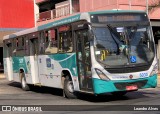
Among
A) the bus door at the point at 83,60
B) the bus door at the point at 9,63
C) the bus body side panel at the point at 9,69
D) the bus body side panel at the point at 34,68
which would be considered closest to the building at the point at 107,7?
the bus door at the point at 9,63

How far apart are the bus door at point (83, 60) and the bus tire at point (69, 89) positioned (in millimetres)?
1062

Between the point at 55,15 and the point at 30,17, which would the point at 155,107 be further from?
the point at 30,17

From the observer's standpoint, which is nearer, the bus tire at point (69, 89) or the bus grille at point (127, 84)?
the bus grille at point (127, 84)

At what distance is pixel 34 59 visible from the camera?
712 inches

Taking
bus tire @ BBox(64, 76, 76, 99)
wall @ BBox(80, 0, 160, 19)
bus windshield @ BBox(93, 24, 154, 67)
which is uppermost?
wall @ BBox(80, 0, 160, 19)

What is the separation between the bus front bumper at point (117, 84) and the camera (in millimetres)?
12508

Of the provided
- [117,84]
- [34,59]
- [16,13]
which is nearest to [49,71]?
[34,59]

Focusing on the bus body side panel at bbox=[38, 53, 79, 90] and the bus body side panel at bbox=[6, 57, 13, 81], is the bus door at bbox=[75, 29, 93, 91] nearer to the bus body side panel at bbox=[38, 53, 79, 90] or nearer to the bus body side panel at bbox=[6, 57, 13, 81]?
the bus body side panel at bbox=[38, 53, 79, 90]

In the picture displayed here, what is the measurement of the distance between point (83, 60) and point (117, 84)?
150cm

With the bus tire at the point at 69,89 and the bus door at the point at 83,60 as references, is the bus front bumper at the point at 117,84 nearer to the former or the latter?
the bus door at the point at 83,60

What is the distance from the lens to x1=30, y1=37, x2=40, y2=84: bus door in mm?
17809

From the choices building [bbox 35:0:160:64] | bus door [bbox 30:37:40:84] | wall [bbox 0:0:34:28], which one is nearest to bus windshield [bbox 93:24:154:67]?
bus door [bbox 30:37:40:84]

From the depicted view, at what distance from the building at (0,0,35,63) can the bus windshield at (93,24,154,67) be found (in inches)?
1185

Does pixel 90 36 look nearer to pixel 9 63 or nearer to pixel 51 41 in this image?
pixel 51 41
